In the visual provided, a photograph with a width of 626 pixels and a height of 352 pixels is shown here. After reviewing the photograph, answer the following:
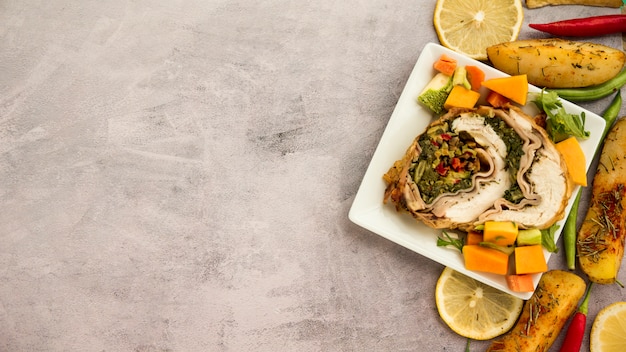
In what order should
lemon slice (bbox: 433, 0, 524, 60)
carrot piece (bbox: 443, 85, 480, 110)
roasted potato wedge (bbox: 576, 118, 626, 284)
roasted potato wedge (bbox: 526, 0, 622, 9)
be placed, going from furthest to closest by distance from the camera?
roasted potato wedge (bbox: 526, 0, 622, 9) < lemon slice (bbox: 433, 0, 524, 60) < roasted potato wedge (bbox: 576, 118, 626, 284) < carrot piece (bbox: 443, 85, 480, 110)

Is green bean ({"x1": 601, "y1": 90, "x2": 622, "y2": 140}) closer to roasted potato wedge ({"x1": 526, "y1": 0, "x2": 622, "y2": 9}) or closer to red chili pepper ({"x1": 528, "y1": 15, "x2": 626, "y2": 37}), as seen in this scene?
red chili pepper ({"x1": 528, "y1": 15, "x2": 626, "y2": 37})

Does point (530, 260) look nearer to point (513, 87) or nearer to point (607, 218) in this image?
point (607, 218)

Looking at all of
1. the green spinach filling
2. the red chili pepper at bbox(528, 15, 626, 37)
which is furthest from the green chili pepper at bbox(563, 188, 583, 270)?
the red chili pepper at bbox(528, 15, 626, 37)

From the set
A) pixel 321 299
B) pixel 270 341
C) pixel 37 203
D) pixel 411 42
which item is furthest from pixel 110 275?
pixel 411 42

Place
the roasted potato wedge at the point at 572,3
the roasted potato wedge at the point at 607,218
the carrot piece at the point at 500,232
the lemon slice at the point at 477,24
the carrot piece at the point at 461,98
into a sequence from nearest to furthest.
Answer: the carrot piece at the point at 500,232 → the carrot piece at the point at 461,98 → the roasted potato wedge at the point at 607,218 → the lemon slice at the point at 477,24 → the roasted potato wedge at the point at 572,3

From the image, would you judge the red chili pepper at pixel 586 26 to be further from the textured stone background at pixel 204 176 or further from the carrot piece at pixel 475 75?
the carrot piece at pixel 475 75

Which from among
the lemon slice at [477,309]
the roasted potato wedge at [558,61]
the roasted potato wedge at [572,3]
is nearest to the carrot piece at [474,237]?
the lemon slice at [477,309]
